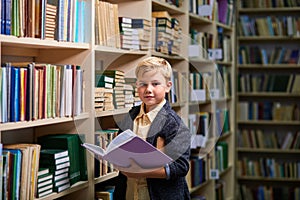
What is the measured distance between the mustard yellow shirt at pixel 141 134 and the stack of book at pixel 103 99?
0.18 metres

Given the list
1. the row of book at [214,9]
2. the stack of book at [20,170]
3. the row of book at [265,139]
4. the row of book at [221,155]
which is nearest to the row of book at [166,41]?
the stack of book at [20,170]

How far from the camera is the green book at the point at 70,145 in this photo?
108 inches

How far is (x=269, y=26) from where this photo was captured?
19.4 feet

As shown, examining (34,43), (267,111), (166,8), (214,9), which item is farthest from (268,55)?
(34,43)

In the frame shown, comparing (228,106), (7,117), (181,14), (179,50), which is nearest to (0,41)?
(7,117)

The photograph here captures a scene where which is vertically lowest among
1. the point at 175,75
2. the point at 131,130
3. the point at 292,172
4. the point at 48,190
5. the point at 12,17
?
the point at 292,172

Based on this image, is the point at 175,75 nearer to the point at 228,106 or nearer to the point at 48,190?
the point at 48,190

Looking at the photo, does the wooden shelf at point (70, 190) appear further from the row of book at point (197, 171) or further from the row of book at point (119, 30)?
the row of book at point (197, 171)

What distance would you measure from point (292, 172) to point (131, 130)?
3897 millimetres

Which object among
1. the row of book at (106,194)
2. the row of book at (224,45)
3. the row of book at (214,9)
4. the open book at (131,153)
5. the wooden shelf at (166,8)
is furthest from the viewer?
the row of book at (224,45)

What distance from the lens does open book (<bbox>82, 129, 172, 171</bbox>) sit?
2.14 meters

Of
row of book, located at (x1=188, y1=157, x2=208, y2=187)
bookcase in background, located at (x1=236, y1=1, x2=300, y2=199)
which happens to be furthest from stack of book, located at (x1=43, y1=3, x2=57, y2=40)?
bookcase in background, located at (x1=236, y1=1, x2=300, y2=199)

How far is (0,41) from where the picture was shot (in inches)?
89.0

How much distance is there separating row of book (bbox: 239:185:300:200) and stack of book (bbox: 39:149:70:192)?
3.52m
